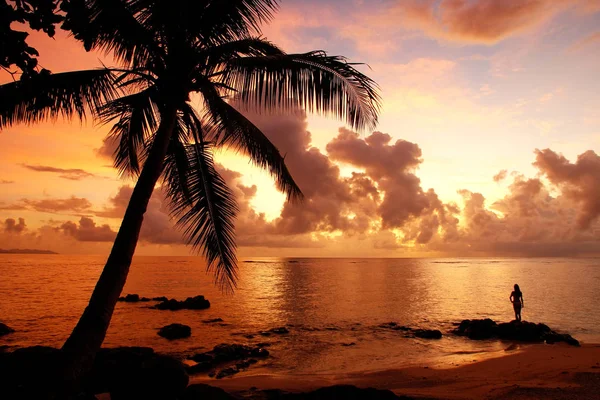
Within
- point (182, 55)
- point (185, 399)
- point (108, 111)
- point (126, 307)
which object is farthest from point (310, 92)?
point (126, 307)

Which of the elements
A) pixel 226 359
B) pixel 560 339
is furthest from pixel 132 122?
pixel 560 339

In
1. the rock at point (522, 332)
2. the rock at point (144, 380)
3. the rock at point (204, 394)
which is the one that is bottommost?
the rock at point (522, 332)

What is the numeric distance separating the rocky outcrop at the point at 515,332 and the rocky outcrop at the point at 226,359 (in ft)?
38.4

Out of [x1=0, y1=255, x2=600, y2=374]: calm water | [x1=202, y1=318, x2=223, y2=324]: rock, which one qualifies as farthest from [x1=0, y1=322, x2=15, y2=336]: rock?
[x1=202, y1=318, x2=223, y2=324]: rock

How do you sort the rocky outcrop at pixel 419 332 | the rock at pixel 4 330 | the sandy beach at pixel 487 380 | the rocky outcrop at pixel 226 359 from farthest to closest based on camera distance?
the rocky outcrop at pixel 419 332 → the rock at pixel 4 330 → the rocky outcrop at pixel 226 359 → the sandy beach at pixel 487 380

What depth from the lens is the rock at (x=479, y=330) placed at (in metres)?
19.0

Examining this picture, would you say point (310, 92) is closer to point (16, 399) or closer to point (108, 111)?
point (108, 111)

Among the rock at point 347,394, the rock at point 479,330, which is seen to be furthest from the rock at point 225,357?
the rock at point 479,330

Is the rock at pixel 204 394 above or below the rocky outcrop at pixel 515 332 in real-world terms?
above

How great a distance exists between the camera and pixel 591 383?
8.63m

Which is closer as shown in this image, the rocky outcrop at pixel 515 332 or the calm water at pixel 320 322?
the calm water at pixel 320 322

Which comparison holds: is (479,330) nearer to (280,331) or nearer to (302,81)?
(280,331)

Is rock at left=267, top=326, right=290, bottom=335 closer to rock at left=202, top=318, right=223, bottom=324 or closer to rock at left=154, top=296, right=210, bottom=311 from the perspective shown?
rock at left=202, top=318, right=223, bottom=324

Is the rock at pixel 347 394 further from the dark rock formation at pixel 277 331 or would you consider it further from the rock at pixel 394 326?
the rock at pixel 394 326
